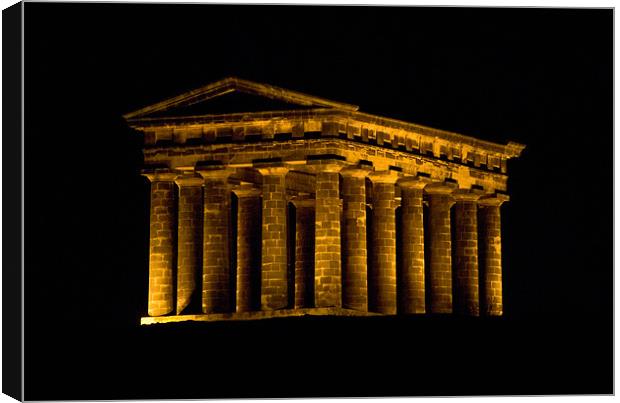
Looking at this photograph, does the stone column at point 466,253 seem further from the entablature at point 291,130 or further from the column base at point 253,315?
the column base at point 253,315

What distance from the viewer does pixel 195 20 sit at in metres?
92.9

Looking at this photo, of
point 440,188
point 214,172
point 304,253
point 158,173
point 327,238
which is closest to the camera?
point 327,238

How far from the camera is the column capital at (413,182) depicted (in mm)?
104875

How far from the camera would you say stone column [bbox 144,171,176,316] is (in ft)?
335

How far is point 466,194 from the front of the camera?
4237 inches

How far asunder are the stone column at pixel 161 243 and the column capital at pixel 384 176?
8.24 m

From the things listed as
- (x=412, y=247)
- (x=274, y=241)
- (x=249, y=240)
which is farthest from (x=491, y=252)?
(x=274, y=241)

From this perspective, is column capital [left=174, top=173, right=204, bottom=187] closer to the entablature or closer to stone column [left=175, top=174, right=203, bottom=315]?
stone column [left=175, top=174, right=203, bottom=315]

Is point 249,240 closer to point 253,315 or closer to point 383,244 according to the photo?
point 383,244

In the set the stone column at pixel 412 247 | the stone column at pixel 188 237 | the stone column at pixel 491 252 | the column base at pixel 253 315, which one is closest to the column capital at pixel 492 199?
the stone column at pixel 491 252

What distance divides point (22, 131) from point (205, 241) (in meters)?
23.3

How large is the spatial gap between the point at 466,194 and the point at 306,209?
6.95m

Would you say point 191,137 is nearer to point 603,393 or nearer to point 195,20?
point 195,20

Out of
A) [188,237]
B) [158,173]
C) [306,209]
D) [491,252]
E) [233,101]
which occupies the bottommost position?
[491,252]
